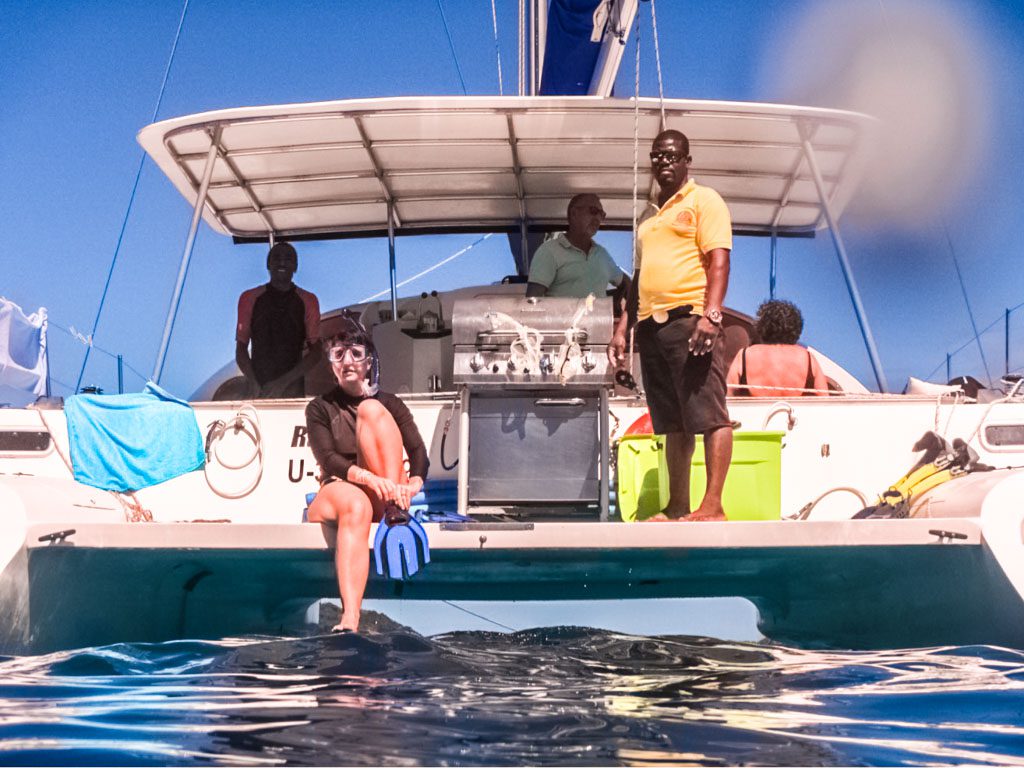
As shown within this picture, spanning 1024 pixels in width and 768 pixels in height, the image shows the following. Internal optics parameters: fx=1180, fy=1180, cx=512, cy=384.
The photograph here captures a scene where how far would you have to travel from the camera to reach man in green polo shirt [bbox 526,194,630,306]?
Result: 619cm

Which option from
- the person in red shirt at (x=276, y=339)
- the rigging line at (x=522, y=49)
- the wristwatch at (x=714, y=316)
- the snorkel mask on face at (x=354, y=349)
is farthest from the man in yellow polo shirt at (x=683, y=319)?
the rigging line at (x=522, y=49)

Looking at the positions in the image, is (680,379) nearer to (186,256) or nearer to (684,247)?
(684,247)

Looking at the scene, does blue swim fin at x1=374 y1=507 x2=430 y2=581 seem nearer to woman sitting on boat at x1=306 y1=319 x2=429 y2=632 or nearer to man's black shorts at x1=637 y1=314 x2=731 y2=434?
woman sitting on boat at x1=306 y1=319 x2=429 y2=632

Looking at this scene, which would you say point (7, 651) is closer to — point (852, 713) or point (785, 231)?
point (852, 713)

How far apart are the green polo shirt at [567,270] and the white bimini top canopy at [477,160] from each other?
65 centimetres

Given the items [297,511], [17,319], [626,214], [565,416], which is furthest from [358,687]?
[626,214]

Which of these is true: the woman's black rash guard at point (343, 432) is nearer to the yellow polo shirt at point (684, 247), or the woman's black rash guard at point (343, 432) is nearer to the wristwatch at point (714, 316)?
the yellow polo shirt at point (684, 247)

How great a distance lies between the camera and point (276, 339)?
21.1ft

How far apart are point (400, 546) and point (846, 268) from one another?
11.2 ft

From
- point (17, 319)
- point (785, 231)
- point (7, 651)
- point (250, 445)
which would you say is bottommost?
point (7, 651)

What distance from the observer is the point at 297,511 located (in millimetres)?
5426

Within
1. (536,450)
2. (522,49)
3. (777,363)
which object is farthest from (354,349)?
(522,49)

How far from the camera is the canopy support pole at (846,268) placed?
622cm

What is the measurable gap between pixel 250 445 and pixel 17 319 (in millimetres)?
1592
